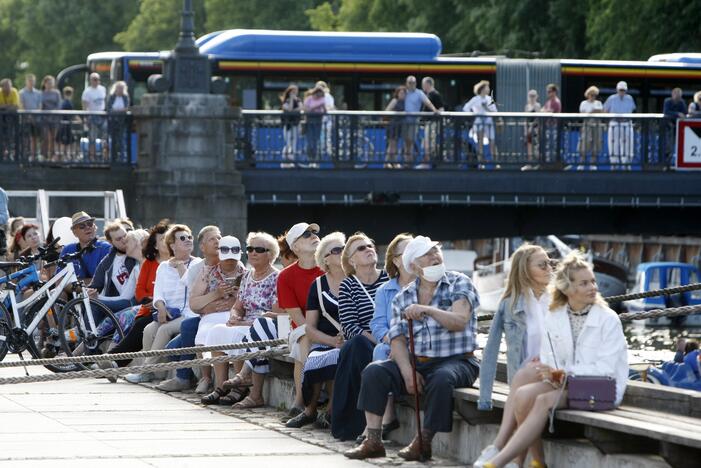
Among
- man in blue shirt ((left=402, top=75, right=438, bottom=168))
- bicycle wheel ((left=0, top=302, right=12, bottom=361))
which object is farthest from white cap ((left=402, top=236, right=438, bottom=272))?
man in blue shirt ((left=402, top=75, right=438, bottom=168))

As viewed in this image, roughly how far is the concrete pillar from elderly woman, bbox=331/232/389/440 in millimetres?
18668

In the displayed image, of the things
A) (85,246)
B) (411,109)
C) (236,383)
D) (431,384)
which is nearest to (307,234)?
(236,383)

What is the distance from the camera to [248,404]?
44.7 ft

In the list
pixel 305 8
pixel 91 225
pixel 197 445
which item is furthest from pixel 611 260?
pixel 197 445

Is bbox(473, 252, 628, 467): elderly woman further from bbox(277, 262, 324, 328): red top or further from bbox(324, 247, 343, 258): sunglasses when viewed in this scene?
bbox(277, 262, 324, 328): red top

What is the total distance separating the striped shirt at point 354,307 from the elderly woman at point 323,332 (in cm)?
26

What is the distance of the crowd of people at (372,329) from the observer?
32.3 ft

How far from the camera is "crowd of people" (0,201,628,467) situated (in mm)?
9844

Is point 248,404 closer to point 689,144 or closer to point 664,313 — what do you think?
point 664,313

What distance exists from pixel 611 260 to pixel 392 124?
39081 millimetres

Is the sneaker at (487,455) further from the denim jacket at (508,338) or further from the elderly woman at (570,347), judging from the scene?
the denim jacket at (508,338)

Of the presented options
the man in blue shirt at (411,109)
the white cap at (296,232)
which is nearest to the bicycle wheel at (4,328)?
the white cap at (296,232)

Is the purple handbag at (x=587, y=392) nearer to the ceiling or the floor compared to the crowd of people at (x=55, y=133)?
nearer to the floor

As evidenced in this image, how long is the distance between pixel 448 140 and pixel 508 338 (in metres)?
21.2
